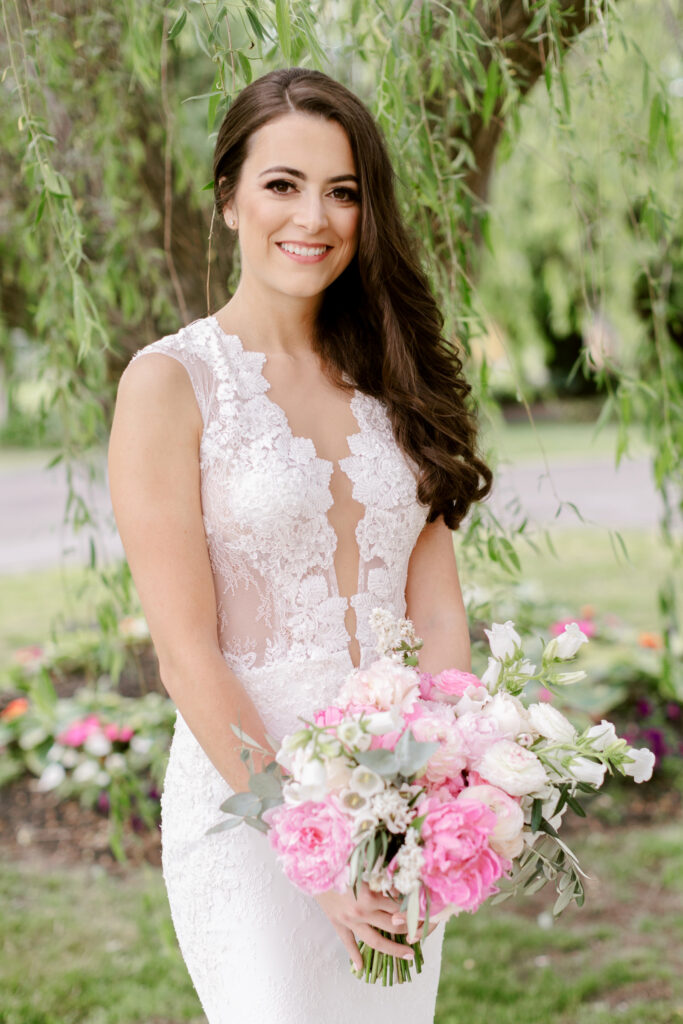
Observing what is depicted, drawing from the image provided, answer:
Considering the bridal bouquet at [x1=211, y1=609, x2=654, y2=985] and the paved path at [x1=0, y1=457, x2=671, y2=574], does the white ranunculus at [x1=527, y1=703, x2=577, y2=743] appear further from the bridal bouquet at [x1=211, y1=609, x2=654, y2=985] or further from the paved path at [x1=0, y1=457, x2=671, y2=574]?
Result: the paved path at [x1=0, y1=457, x2=671, y2=574]

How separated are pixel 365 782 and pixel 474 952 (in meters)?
2.33

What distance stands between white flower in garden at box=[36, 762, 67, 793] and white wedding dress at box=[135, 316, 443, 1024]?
7.93 ft

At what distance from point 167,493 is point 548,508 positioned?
876 cm

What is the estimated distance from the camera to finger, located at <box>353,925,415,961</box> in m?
1.53

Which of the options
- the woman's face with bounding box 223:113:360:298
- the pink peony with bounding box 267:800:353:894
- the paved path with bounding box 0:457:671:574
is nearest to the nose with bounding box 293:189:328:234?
the woman's face with bounding box 223:113:360:298

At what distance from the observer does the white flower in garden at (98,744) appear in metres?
4.19

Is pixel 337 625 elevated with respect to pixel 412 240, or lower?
lower

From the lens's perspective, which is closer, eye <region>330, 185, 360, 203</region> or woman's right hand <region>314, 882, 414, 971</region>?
woman's right hand <region>314, 882, 414, 971</region>

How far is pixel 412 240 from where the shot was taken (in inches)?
84.3

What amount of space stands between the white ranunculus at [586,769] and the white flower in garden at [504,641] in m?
0.19

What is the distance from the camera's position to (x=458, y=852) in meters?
1.33

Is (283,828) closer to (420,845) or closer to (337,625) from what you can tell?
(420,845)

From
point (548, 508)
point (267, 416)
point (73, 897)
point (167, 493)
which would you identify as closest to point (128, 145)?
point (267, 416)

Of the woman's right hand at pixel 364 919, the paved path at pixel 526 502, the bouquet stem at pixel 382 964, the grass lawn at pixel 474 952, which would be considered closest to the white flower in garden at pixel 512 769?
the woman's right hand at pixel 364 919
